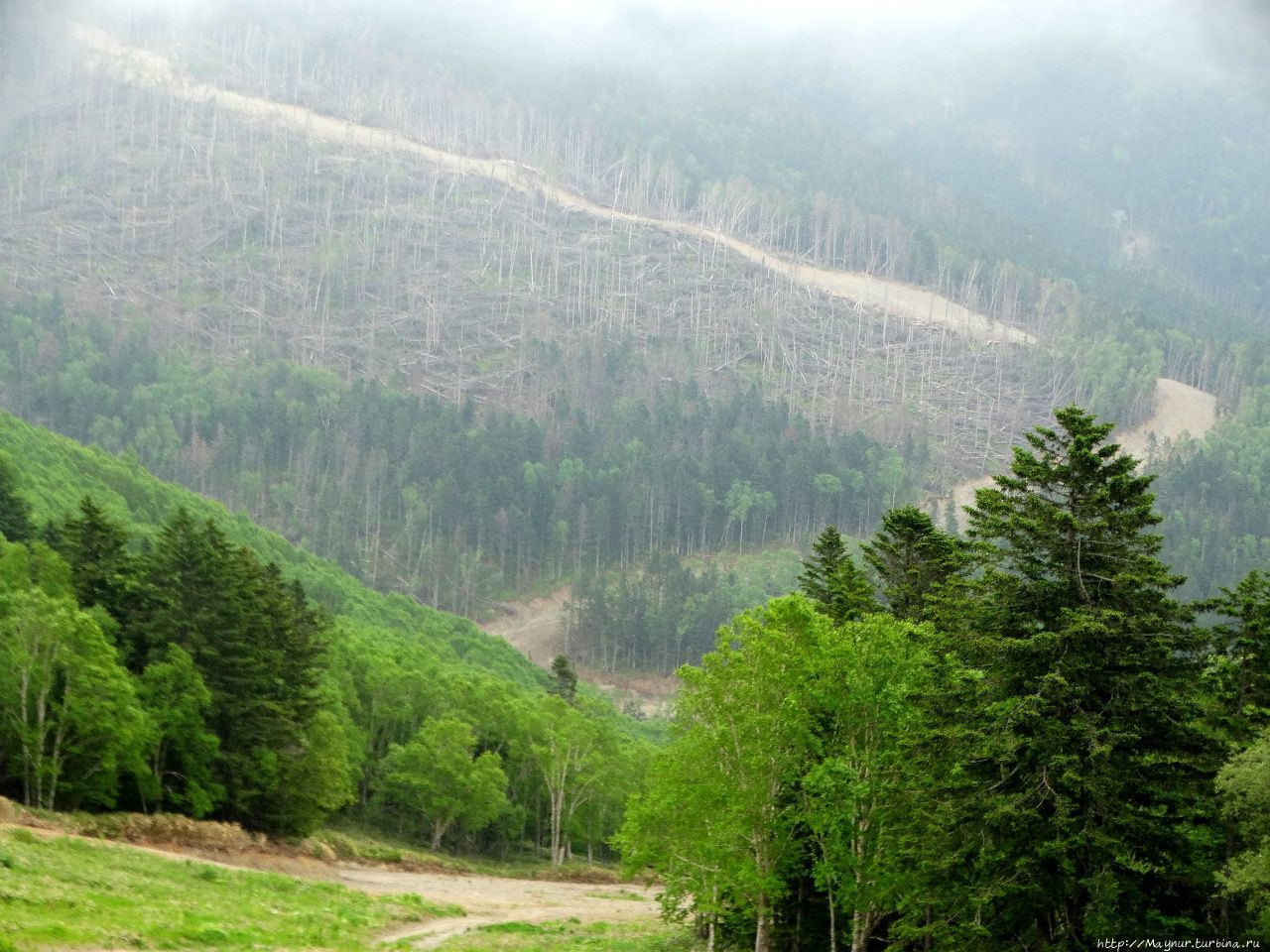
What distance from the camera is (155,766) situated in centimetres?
6731

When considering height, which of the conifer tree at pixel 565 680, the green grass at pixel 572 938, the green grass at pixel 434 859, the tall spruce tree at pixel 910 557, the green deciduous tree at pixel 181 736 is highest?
the tall spruce tree at pixel 910 557

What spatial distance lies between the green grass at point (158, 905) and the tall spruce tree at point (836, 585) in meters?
22.3

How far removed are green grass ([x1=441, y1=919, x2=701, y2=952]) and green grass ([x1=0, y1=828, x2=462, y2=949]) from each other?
3.72 m

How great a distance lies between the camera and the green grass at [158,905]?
33781 mm

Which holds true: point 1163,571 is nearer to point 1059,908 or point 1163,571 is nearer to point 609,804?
point 1059,908

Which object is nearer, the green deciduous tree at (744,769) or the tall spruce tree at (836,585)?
the green deciduous tree at (744,769)

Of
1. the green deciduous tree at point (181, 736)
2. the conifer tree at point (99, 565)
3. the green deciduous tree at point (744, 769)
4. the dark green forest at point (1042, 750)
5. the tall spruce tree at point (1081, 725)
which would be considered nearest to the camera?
the tall spruce tree at point (1081, 725)

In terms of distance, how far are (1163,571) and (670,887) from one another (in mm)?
21672

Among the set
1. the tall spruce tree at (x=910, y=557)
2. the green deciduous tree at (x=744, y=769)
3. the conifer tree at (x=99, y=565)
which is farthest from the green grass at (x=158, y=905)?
the tall spruce tree at (x=910, y=557)

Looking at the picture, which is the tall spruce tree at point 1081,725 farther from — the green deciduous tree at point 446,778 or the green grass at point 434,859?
the green deciduous tree at point 446,778

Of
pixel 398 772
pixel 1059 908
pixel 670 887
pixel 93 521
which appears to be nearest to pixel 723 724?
pixel 670 887

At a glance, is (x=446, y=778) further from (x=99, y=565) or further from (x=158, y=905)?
(x=158, y=905)

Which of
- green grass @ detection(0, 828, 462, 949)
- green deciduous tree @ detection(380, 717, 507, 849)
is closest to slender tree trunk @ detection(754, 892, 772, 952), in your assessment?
green grass @ detection(0, 828, 462, 949)

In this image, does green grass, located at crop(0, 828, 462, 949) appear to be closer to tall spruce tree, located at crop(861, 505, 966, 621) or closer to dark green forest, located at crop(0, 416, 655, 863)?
dark green forest, located at crop(0, 416, 655, 863)
